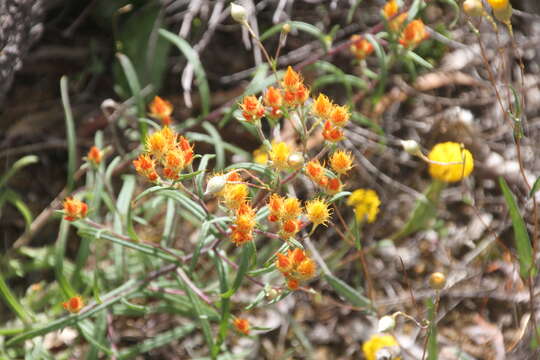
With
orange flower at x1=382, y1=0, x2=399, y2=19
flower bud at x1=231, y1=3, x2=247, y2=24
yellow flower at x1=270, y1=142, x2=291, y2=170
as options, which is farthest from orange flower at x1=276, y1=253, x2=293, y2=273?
orange flower at x1=382, y1=0, x2=399, y2=19

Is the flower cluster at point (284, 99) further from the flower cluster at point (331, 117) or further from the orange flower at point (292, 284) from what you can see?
the orange flower at point (292, 284)

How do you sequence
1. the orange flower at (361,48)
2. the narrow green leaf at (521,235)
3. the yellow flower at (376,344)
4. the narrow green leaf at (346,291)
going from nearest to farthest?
the narrow green leaf at (521,235) < the narrow green leaf at (346,291) < the yellow flower at (376,344) < the orange flower at (361,48)

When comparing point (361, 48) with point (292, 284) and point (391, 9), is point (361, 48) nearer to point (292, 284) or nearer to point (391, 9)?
point (391, 9)

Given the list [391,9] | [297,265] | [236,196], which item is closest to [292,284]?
[297,265]

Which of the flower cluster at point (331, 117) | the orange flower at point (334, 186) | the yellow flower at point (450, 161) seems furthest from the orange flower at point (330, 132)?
the yellow flower at point (450, 161)

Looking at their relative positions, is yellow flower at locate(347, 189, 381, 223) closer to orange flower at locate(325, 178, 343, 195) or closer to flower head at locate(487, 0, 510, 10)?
orange flower at locate(325, 178, 343, 195)

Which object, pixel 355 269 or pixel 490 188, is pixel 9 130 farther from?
pixel 490 188
